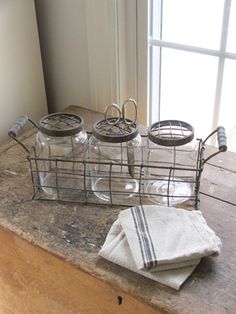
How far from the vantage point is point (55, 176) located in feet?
3.14

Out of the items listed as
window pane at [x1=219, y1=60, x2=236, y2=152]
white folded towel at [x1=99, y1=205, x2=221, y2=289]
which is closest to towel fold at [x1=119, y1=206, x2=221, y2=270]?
white folded towel at [x1=99, y1=205, x2=221, y2=289]

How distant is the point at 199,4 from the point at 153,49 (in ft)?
0.57

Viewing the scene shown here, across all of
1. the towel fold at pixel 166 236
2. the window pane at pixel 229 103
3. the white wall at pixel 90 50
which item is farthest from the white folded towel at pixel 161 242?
the white wall at pixel 90 50

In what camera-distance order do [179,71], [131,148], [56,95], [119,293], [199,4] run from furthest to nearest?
[56,95], [179,71], [199,4], [131,148], [119,293]

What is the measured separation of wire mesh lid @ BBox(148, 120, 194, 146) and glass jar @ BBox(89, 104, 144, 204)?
4 centimetres

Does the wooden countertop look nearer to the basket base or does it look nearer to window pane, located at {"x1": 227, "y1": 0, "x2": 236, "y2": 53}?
the basket base

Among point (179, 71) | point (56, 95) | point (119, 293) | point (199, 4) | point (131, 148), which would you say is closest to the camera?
point (119, 293)

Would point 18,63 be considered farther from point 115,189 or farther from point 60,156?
point 115,189

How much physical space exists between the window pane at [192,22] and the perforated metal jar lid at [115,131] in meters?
0.33

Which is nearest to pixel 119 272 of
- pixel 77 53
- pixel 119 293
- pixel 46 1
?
pixel 119 293

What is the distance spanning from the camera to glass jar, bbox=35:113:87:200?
0.93 metres

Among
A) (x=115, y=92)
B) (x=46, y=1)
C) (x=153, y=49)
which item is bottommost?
(x=115, y=92)

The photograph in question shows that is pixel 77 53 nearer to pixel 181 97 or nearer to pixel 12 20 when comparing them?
pixel 12 20

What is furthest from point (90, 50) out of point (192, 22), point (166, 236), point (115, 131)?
point (166, 236)
